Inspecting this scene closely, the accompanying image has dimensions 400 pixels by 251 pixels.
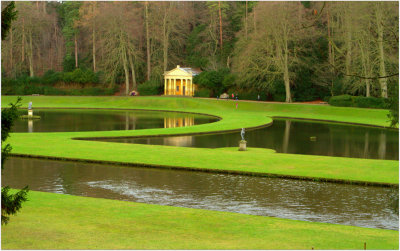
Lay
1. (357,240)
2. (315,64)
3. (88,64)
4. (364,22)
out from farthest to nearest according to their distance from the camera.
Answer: (88,64) < (315,64) < (364,22) < (357,240)

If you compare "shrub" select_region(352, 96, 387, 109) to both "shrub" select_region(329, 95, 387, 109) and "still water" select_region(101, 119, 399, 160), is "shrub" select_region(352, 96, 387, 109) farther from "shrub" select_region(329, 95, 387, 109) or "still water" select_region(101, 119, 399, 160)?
"still water" select_region(101, 119, 399, 160)

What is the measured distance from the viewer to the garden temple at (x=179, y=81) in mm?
89125

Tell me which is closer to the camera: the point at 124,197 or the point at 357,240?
the point at 357,240

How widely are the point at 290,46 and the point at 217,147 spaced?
43947 millimetres

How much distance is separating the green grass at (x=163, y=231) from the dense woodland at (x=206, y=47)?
4806cm

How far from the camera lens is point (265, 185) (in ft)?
74.1

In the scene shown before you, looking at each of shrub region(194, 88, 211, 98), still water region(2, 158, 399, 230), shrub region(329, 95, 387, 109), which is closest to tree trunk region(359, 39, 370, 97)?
shrub region(329, 95, 387, 109)

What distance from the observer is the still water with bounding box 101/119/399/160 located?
3350 centimetres

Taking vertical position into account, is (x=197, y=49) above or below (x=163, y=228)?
above

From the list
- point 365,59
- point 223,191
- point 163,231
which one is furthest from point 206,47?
point 163,231

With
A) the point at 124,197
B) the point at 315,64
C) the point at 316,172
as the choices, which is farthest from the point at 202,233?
the point at 315,64

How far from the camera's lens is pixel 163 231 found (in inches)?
562

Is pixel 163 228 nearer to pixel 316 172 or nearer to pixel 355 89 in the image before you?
pixel 316 172

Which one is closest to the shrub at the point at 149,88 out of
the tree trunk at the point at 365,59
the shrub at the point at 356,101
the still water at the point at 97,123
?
the still water at the point at 97,123
